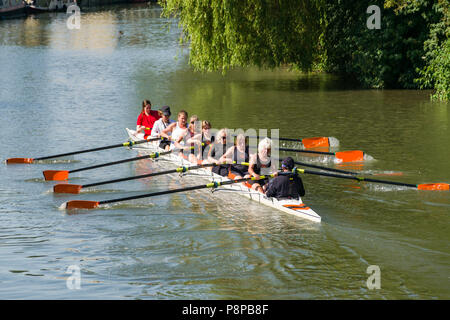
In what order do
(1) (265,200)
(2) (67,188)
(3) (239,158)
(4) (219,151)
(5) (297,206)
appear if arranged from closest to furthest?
(5) (297,206), (1) (265,200), (3) (239,158), (2) (67,188), (4) (219,151)

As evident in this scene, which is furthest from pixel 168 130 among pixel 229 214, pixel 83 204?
pixel 229 214

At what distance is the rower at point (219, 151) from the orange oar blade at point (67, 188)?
343cm

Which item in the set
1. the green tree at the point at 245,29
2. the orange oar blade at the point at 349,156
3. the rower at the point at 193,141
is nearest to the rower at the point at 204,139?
the rower at the point at 193,141

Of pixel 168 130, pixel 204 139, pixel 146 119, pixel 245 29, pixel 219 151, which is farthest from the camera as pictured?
pixel 245 29

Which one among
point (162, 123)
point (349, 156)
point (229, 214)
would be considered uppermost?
point (162, 123)

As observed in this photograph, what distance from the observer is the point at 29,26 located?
69438mm

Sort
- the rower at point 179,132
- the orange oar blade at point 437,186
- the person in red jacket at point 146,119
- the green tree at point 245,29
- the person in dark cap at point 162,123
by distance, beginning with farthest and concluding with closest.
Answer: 1. the green tree at point 245,29
2. the person in red jacket at point 146,119
3. the person in dark cap at point 162,123
4. the rower at point 179,132
5. the orange oar blade at point 437,186

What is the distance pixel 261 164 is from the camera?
15391 mm

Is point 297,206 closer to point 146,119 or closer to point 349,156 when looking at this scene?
point 349,156

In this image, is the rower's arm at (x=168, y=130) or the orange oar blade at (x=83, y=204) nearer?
the orange oar blade at (x=83, y=204)

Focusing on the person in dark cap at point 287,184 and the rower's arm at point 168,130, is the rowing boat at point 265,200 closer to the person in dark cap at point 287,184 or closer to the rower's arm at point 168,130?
the person in dark cap at point 287,184

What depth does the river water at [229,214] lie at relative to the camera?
1101cm

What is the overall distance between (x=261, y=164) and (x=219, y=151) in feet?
6.63
